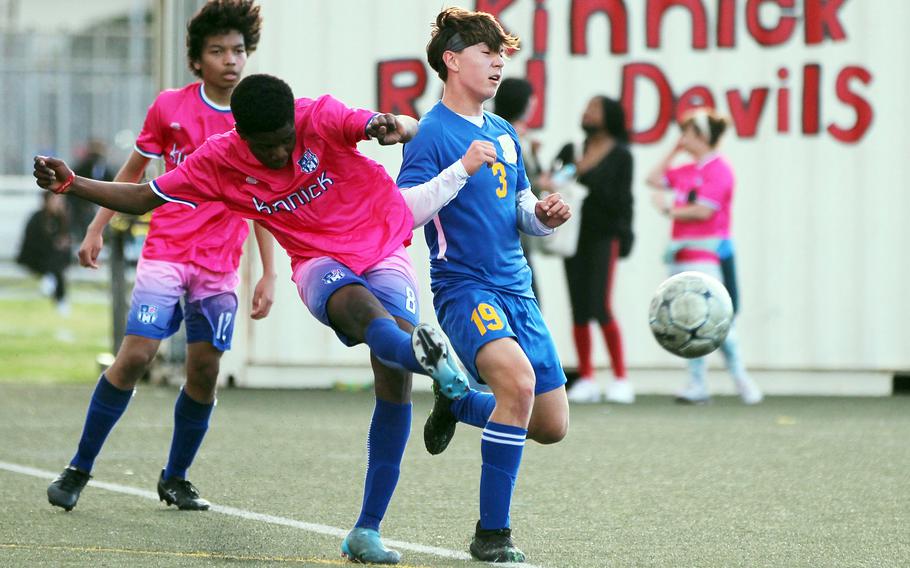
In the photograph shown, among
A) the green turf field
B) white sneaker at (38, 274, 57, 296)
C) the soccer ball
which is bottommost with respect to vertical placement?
white sneaker at (38, 274, 57, 296)

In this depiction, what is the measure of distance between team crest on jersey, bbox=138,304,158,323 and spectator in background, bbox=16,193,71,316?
15681 millimetres

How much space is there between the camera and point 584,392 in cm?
1148

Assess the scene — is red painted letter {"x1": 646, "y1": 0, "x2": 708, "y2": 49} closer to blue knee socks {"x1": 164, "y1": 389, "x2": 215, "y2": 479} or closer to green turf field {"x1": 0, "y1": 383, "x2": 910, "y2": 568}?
green turf field {"x1": 0, "y1": 383, "x2": 910, "y2": 568}

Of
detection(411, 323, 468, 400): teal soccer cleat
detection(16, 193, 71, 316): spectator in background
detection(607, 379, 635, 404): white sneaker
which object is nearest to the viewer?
detection(411, 323, 468, 400): teal soccer cleat

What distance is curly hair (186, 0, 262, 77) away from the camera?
6.68 metres

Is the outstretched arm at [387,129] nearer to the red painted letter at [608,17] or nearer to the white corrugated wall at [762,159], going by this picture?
the white corrugated wall at [762,159]

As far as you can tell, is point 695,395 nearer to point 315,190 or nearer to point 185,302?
point 185,302

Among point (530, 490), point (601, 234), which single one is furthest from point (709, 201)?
point (530, 490)

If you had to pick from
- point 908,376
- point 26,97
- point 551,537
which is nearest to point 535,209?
point 551,537

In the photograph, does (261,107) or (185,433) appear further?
(185,433)

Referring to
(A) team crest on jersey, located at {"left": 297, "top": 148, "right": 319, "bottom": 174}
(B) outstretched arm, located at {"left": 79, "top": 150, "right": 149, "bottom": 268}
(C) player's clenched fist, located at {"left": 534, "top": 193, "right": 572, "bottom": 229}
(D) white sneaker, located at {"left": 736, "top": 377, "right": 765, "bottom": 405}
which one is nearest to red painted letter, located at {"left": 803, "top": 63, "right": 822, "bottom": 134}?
(D) white sneaker, located at {"left": 736, "top": 377, "right": 765, "bottom": 405}

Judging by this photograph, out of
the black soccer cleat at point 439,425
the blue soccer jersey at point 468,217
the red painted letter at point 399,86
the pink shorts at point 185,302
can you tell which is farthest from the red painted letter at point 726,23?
the black soccer cleat at point 439,425

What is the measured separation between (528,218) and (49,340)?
12.6 metres

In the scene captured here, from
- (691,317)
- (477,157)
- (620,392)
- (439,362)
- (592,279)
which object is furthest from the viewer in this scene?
(620,392)
